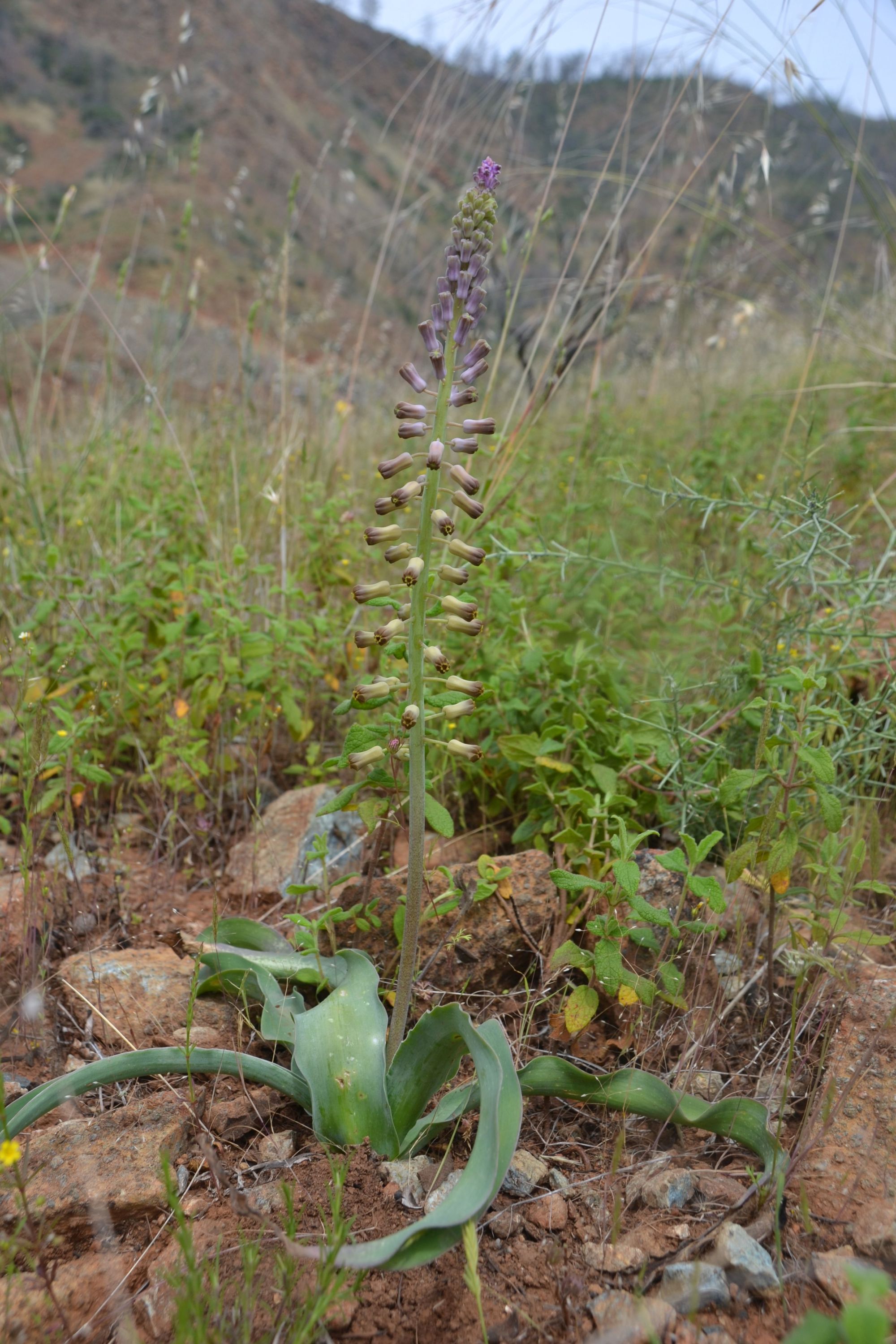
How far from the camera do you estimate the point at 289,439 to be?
4.13 meters

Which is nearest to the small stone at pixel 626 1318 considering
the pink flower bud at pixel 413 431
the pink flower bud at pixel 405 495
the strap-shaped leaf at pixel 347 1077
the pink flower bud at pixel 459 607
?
the strap-shaped leaf at pixel 347 1077

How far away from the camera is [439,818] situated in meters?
1.73

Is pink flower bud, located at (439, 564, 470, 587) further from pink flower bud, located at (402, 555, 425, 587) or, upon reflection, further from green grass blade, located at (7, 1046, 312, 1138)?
green grass blade, located at (7, 1046, 312, 1138)

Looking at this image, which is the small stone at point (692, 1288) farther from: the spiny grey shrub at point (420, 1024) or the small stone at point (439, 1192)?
the small stone at point (439, 1192)

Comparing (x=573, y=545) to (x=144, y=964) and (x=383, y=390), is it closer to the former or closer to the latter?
(x=144, y=964)

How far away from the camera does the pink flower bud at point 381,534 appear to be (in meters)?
1.50

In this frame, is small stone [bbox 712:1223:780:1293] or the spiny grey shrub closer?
small stone [bbox 712:1223:780:1293]

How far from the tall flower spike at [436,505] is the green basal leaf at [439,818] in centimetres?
15

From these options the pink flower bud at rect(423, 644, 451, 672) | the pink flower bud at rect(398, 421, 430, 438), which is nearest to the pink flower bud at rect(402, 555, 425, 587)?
the pink flower bud at rect(423, 644, 451, 672)

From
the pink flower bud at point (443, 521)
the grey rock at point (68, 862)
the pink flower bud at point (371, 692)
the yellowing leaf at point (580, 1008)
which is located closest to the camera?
the pink flower bud at point (443, 521)

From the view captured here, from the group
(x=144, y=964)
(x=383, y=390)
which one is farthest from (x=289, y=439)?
(x=383, y=390)

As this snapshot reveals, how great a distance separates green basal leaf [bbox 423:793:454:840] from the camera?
1.71m

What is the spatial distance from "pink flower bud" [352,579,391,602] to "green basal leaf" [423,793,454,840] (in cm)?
42

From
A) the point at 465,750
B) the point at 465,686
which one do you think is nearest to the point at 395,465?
the point at 465,686
